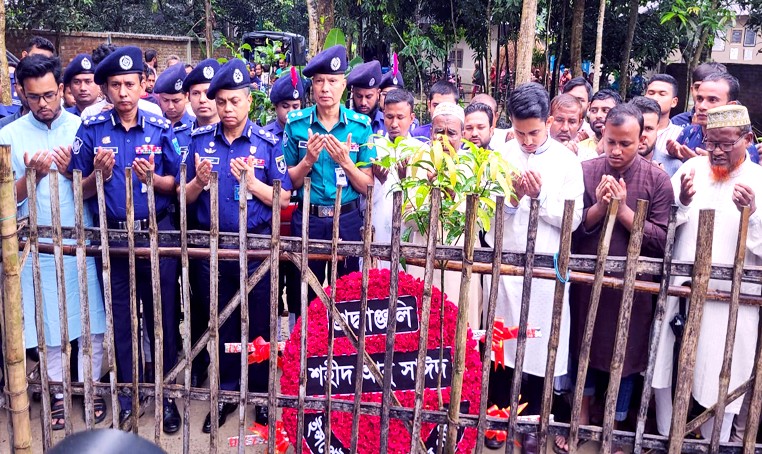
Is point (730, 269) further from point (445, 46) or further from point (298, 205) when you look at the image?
point (445, 46)

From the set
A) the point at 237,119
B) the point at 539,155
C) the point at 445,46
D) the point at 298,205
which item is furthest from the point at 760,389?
the point at 445,46

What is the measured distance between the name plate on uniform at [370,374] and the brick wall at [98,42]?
569 inches

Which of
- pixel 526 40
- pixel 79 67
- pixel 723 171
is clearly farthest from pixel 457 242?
pixel 526 40

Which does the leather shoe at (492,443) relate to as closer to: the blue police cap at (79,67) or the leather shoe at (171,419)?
the leather shoe at (171,419)

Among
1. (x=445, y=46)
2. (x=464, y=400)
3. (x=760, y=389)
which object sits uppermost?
(x=445, y=46)

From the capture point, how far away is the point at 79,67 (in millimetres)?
4711

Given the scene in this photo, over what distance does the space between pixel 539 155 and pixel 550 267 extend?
1.26 meters

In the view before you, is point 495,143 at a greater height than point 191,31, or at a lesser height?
lesser

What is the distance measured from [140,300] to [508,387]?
227 cm

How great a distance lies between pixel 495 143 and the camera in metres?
5.48

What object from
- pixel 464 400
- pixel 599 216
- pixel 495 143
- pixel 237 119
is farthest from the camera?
pixel 495 143

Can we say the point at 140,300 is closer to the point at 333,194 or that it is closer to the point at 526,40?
the point at 333,194

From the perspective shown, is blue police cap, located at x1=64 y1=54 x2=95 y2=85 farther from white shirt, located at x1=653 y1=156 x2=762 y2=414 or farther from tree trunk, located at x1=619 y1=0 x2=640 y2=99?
tree trunk, located at x1=619 y1=0 x2=640 y2=99

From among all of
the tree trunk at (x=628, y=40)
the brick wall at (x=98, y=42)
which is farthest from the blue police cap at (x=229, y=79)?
the brick wall at (x=98, y=42)
